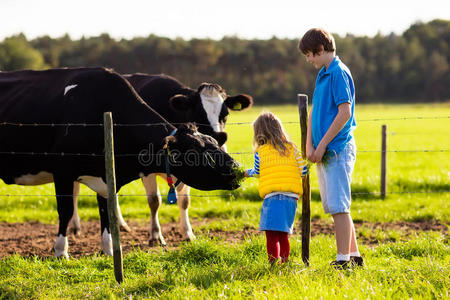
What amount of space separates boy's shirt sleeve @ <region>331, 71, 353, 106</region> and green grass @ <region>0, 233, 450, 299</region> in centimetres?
158

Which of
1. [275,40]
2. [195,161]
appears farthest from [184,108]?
[275,40]

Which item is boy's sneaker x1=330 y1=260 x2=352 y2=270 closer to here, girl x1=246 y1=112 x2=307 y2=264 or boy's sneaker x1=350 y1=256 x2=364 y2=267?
boy's sneaker x1=350 y1=256 x2=364 y2=267

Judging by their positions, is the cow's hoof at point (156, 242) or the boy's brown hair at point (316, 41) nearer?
the boy's brown hair at point (316, 41)

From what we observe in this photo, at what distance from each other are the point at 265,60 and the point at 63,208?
9264 centimetres

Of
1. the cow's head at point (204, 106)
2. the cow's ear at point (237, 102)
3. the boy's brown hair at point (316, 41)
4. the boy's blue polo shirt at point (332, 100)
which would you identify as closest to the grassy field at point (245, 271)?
the boy's blue polo shirt at point (332, 100)

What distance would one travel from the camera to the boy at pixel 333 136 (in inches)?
184

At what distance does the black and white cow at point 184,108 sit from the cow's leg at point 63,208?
1262mm

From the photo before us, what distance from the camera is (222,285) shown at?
4359 mm

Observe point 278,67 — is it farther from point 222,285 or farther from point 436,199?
point 222,285

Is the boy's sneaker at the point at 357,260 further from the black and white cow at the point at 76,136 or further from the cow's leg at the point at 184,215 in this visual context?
→ the cow's leg at the point at 184,215

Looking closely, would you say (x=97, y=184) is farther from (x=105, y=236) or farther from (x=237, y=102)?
(x=237, y=102)

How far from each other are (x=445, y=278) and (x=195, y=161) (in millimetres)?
2933

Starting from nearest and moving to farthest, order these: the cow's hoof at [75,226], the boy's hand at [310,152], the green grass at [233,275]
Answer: the green grass at [233,275]
the boy's hand at [310,152]
the cow's hoof at [75,226]

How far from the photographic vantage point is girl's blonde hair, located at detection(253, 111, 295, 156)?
16.1 feet
